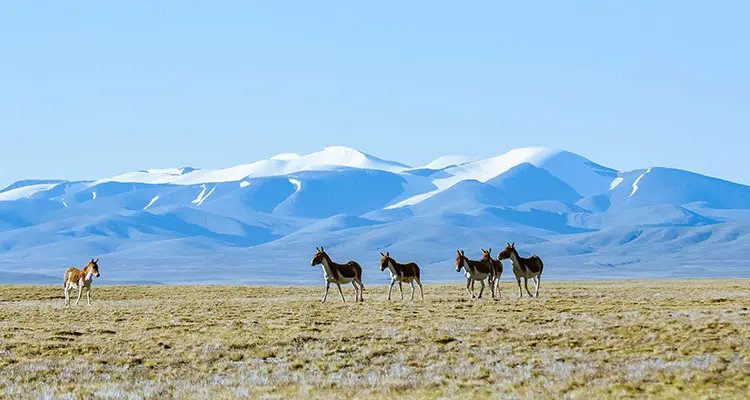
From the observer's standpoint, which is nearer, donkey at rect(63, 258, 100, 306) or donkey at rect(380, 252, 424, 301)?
donkey at rect(380, 252, 424, 301)

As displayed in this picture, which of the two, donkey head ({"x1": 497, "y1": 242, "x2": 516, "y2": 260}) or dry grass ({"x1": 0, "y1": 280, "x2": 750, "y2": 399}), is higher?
donkey head ({"x1": 497, "y1": 242, "x2": 516, "y2": 260})

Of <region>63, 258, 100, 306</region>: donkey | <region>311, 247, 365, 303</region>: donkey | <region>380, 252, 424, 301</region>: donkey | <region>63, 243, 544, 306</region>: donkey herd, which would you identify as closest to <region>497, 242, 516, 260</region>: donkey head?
<region>63, 243, 544, 306</region>: donkey herd

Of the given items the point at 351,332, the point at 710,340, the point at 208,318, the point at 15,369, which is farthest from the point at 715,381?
the point at 208,318

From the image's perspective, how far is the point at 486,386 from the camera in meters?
20.1

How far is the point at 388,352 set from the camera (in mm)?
25531

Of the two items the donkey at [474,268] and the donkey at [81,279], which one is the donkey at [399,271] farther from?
the donkey at [81,279]

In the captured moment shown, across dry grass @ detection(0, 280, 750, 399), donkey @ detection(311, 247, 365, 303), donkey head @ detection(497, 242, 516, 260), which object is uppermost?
donkey head @ detection(497, 242, 516, 260)

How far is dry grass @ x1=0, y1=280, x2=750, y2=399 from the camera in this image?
20.0 meters

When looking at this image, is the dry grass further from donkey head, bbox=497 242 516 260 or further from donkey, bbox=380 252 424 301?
donkey head, bbox=497 242 516 260

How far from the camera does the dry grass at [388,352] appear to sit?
1998 centimetres

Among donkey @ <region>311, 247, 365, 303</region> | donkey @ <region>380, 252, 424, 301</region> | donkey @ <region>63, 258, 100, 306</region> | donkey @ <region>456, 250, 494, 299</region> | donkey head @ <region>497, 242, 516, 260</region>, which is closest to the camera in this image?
donkey @ <region>311, 247, 365, 303</region>

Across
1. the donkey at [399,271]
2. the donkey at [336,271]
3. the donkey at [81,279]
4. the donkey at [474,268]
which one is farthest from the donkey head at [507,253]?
the donkey at [81,279]

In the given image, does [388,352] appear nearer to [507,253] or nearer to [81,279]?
[507,253]

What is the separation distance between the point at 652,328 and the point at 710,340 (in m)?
2.82
